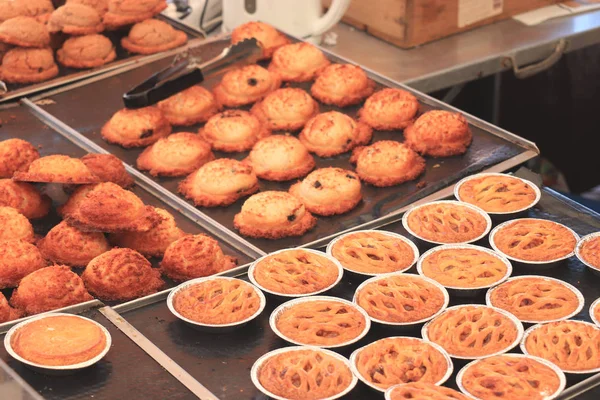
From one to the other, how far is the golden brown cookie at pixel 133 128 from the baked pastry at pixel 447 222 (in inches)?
46.3

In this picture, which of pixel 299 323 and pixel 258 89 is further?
pixel 258 89

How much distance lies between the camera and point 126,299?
8.64 feet

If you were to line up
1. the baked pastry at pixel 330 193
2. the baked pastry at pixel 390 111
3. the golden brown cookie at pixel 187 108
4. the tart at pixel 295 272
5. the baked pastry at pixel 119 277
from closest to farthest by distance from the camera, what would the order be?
the tart at pixel 295 272 → the baked pastry at pixel 119 277 → the baked pastry at pixel 330 193 → the baked pastry at pixel 390 111 → the golden brown cookie at pixel 187 108

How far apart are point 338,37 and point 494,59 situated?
854mm

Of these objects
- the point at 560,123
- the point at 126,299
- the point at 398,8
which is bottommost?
the point at 560,123

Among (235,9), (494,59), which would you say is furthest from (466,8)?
(235,9)

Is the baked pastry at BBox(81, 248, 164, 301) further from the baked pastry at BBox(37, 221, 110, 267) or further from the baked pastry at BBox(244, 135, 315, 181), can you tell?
the baked pastry at BBox(244, 135, 315, 181)

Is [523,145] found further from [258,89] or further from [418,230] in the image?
[258,89]

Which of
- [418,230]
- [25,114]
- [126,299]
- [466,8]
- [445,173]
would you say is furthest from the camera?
[466,8]

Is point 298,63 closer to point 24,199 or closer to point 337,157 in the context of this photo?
point 337,157

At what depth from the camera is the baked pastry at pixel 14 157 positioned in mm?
3195

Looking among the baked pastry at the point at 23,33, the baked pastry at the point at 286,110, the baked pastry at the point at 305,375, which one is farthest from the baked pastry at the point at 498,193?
the baked pastry at the point at 23,33

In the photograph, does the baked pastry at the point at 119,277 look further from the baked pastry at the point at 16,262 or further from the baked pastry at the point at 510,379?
the baked pastry at the point at 510,379

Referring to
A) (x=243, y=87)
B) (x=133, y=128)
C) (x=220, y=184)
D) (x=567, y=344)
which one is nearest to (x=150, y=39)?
(x=243, y=87)
